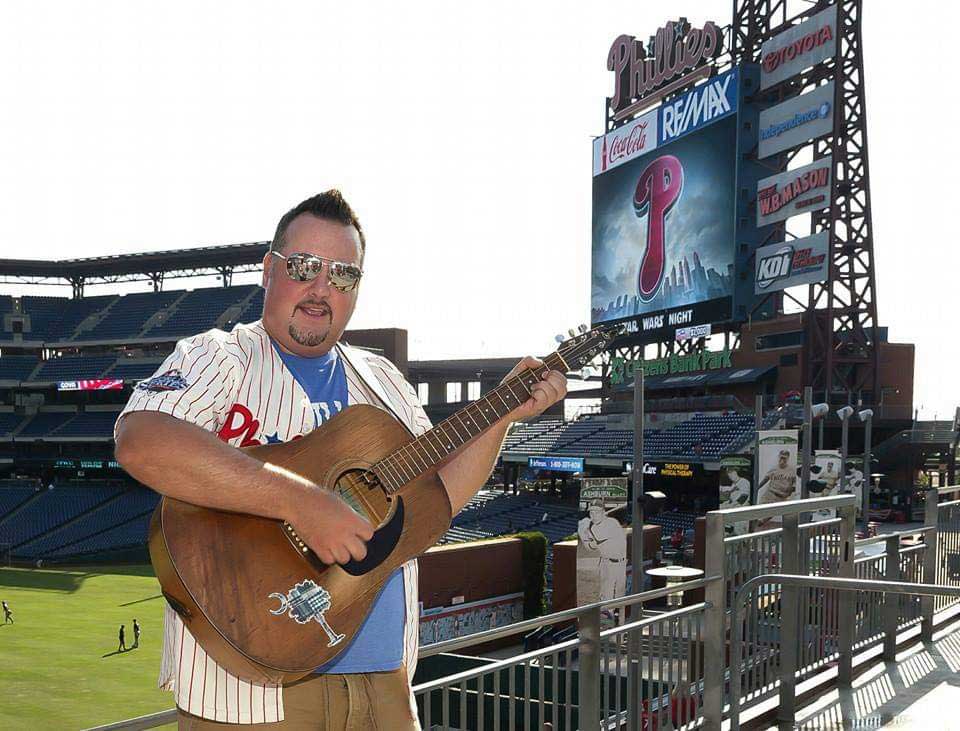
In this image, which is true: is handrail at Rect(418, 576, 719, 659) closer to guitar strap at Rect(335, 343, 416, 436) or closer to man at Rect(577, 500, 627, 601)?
guitar strap at Rect(335, 343, 416, 436)

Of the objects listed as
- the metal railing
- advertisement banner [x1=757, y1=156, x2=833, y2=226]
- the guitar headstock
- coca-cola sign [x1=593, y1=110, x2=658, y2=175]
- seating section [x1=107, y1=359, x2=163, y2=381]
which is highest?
coca-cola sign [x1=593, y1=110, x2=658, y2=175]

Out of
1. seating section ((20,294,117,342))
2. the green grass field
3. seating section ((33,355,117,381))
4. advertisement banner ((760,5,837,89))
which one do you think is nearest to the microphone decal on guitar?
the green grass field

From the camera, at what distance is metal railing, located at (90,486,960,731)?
3.60 metres

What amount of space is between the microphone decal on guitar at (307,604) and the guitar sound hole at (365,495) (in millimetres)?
252

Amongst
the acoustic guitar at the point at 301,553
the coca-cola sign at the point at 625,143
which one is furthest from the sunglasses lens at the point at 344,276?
the coca-cola sign at the point at 625,143

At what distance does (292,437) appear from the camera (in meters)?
2.20

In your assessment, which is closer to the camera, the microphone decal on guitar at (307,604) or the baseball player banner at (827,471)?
the microphone decal on guitar at (307,604)

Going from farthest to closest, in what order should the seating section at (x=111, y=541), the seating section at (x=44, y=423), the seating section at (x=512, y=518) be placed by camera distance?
1. the seating section at (x=44, y=423)
2. the seating section at (x=111, y=541)
3. the seating section at (x=512, y=518)

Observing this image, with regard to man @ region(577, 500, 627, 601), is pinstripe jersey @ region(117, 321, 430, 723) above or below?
above

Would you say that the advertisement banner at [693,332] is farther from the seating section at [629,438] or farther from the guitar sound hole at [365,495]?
the guitar sound hole at [365,495]

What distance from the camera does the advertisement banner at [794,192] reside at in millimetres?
35688

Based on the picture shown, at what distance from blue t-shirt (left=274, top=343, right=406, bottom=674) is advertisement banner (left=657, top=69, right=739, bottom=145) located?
39961mm

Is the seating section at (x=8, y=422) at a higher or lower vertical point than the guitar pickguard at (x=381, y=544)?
lower

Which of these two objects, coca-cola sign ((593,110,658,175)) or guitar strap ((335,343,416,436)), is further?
coca-cola sign ((593,110,658,175))
